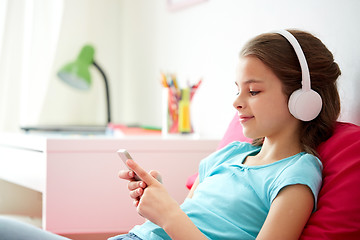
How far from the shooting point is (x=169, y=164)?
1.48 metres

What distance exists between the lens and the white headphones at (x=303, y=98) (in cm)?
90

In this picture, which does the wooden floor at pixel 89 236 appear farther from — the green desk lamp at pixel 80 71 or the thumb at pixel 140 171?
the green desk lamp at pixel 80 71

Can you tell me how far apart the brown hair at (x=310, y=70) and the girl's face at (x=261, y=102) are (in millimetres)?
15

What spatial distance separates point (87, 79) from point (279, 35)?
1.39 m

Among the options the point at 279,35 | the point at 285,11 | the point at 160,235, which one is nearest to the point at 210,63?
the point at 285,11

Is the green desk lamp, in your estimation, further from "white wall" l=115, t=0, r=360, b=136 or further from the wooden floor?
the wooden floor

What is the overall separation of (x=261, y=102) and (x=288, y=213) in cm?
23

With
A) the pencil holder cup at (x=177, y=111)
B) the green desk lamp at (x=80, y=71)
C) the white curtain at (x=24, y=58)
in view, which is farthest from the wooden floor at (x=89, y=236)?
the white curtain at (x=24, y=58)

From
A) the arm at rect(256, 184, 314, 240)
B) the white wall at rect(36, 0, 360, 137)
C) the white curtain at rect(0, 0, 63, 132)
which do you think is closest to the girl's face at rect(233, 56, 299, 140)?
the arm at rect(256, 184, 314, 240)

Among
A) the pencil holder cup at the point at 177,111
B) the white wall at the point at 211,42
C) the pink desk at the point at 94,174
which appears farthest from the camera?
the pencil holder cup at the point at 177,111

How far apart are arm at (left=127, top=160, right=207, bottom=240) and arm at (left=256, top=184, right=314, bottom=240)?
0.12m

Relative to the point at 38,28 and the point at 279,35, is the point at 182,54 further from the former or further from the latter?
the point at 279,35

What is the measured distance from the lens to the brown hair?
0.93 meters

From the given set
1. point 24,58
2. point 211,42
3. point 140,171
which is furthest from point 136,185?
point 24,58
